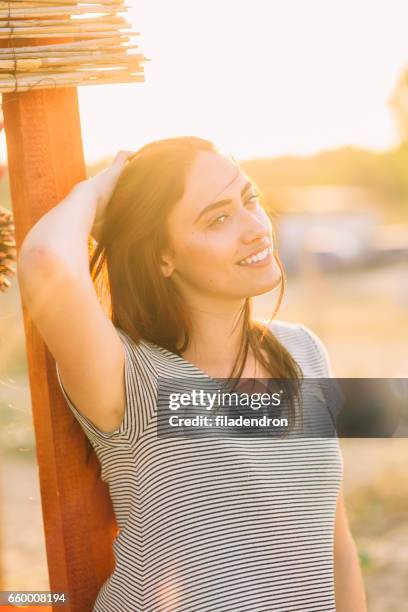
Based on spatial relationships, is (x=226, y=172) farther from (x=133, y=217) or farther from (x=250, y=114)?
(x=250, y=114)

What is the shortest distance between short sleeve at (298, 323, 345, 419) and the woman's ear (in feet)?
1.09

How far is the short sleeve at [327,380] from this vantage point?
162 centimetres

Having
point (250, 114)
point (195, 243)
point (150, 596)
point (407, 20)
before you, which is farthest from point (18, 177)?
point (250, 114)

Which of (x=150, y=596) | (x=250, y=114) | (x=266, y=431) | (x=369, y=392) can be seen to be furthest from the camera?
(x=250, y=114)

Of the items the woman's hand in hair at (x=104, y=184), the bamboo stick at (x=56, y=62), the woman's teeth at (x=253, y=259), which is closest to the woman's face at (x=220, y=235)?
the woman's teeth at (x=253, y=259)

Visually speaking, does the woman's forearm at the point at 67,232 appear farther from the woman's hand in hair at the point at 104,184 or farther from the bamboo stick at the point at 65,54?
the bamboo stick at the point at 65,54

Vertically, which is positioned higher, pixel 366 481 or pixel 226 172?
pixel 226 172

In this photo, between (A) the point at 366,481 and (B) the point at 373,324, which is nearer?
(A) the point at 366,481

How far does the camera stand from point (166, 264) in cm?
161

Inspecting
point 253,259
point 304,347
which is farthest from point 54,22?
point 304,347

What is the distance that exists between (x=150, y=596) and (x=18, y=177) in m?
A: 0.78

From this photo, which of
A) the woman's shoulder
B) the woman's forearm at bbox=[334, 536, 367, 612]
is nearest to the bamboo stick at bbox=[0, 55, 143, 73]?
the woman's shoulder

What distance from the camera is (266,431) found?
4.91ft

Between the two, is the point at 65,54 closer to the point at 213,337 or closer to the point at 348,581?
the point at 213,337
